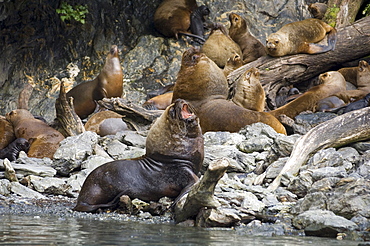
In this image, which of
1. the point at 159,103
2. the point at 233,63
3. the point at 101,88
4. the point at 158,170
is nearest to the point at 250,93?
the point at 159,103

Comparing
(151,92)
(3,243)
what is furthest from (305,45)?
(3,243)

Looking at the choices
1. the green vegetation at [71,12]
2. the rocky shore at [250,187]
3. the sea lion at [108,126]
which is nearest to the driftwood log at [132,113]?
the sea lion at [108,126]

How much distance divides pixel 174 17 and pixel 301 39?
14.7 ft

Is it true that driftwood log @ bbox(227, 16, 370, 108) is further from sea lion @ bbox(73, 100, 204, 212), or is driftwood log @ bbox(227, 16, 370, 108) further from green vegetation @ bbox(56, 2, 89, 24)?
sea lion @ bbox(73, 100, 204, 212)

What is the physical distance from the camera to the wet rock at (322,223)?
13.2 feet

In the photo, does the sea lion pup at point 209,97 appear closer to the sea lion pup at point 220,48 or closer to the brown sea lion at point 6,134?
the brown sea lion at point 6,134

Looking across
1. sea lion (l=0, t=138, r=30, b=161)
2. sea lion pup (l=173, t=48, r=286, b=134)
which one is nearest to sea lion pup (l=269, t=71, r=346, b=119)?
sea lion pup (l=173, t=48, r=286, b=134)

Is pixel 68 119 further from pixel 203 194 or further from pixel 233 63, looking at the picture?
pixel 203 194

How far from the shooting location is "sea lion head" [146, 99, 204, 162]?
5.75m

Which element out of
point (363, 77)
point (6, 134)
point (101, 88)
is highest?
point (363, 77)

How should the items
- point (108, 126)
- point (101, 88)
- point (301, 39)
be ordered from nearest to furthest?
point (108, 126) → point (301, 39) → point (101, 88)

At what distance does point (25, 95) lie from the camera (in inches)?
530

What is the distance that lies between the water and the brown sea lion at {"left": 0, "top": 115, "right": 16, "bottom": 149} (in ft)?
20.1

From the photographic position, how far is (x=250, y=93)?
10.9 m
